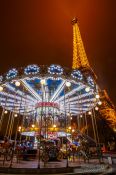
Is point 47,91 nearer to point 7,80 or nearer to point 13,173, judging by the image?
point 7,80

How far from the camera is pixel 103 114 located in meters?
47.0

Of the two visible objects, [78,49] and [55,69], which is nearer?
[55,69]

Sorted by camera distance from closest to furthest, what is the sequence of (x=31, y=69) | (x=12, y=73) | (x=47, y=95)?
1. (x=31, y=69)
2. (x=12, y=73)
3. (x=47, y=95)

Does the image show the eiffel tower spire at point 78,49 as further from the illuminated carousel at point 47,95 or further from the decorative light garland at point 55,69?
the decorative light garland at point 55,69

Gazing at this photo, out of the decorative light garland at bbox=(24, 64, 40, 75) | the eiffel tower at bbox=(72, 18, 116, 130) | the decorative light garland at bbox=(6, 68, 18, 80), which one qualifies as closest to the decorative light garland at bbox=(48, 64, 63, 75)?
the decorative light garland at bbox=(24, 64, 40, 75)

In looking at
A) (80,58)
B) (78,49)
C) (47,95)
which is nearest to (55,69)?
(47,95)

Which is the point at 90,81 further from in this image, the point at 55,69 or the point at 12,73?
the point at 12,73

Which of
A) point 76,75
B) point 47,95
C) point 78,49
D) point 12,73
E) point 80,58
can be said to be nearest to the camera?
point 12,73

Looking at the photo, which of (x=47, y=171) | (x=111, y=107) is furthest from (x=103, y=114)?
(x=47, y=171)

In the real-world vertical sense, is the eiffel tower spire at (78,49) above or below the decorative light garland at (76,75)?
above

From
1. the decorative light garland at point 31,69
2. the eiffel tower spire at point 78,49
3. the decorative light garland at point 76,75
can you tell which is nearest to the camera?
the decorative light garland at point 31,69

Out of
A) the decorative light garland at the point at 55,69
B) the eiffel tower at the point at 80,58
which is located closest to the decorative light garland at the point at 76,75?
the decorative light garland at the point at 55,69

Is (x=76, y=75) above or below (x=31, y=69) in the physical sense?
below

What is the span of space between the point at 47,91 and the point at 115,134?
964 inches
